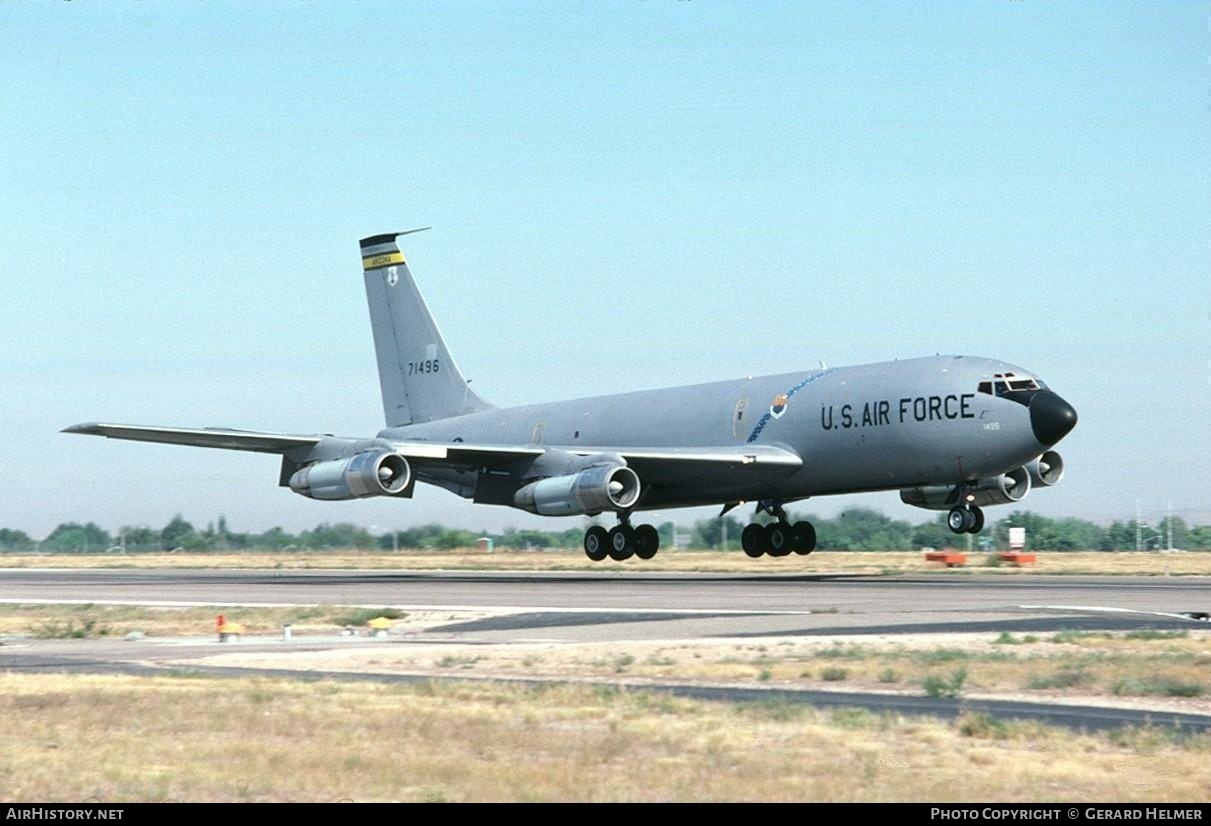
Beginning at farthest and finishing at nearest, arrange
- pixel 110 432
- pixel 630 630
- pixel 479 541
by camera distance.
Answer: pixel 479 541 → pixel 110 432 → pixel 630 630

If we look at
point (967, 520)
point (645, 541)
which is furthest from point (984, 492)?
point (645, 541)

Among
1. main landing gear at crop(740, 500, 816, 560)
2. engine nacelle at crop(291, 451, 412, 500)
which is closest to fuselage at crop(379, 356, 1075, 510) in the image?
main landing gear at crop(740, 500, 816, 560)

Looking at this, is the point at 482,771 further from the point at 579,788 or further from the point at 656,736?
the point at 656,736

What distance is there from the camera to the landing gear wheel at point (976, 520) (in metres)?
41.8

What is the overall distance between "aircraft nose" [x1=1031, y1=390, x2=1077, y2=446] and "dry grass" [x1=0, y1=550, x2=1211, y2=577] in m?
6.22

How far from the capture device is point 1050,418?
3978cm

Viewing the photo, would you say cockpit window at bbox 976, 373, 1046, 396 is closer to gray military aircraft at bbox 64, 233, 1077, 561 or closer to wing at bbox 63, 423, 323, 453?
gray military aircraft at bbox 64, 233, 1077, 561

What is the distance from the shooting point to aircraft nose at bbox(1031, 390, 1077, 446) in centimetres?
3978

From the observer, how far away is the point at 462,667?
20500 millimetres

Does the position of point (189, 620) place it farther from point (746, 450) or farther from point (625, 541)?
point (625, 541)

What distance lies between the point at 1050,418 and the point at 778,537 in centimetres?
1095

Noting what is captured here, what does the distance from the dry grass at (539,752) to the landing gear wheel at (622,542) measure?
30625mm
